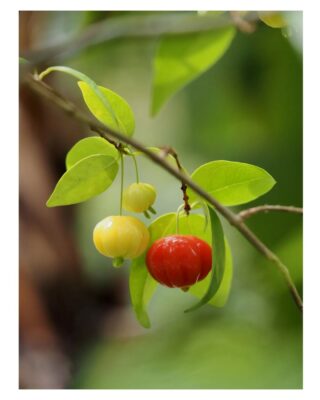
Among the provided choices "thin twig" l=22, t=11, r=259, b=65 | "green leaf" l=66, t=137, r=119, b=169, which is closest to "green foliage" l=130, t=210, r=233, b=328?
"green leaf" l=66, t=137, r=119, b=169

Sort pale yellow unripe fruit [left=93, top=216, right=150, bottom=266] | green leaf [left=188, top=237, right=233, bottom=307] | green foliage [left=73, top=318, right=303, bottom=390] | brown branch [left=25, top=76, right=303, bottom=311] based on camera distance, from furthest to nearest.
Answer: green foliage [left=73, top=318, right=303, bottom=390]
green leaf [left=188, top=237, right=233, bottom=307]
pale yellow unripe fruit [left=93, top=216, right=150, bottom=266]
brown branch [left=25, top=76, right=303, bottom=311]

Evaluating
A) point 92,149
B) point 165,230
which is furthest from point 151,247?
point 92,149

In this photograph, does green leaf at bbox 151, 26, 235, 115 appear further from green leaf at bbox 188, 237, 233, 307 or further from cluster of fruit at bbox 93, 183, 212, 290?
green leaf at bbox 188, 237, 233, 307

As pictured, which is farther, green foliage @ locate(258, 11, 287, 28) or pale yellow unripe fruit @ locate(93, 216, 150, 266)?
green foliage @ locate(258, 11, 287, 28)

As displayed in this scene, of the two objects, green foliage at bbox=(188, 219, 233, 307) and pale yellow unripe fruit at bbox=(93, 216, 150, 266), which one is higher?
pale yellow unripe fruit at bbox=(93, 216, 150, 266)

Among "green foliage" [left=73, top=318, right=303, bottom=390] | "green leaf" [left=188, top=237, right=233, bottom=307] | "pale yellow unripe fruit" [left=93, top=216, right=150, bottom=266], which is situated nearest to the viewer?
"pale yellow unripe fruit" [left=93, top=216, right=150, bottom=266]

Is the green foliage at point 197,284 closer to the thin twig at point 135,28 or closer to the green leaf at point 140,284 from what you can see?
the green leaf at point 140,284
